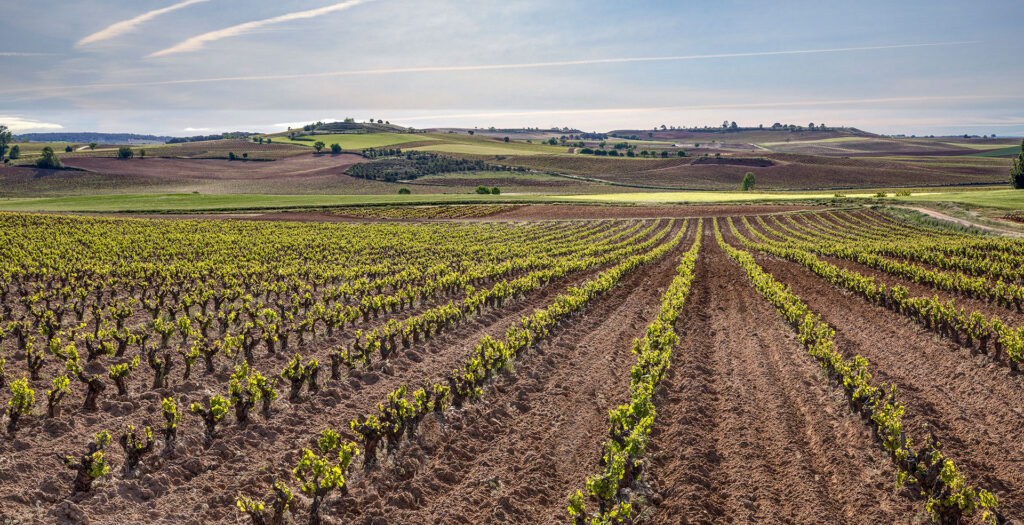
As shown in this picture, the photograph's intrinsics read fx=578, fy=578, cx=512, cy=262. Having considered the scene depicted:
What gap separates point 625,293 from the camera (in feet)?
84.0

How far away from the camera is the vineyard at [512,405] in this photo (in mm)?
8836

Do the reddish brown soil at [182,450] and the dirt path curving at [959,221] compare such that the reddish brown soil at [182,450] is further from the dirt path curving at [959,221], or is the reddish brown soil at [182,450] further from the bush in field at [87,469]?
the dirt path curving at [959,221]

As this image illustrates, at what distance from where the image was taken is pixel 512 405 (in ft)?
41.8

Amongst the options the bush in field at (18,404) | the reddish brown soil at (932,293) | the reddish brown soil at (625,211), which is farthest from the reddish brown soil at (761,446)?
the reddish brown soil at (625,211)

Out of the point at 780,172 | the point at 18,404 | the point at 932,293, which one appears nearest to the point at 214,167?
the point at 780,172

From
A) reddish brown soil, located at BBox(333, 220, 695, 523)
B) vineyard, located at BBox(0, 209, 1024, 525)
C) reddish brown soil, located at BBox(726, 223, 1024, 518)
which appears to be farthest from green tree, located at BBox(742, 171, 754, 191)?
reddish brown soil, located at BBox(333, 220, 695, 523)

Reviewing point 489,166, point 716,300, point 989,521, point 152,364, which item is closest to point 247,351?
point 152,364

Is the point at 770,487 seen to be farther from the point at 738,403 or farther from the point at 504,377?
the point at 504,377

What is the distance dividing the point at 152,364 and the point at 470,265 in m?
20.4

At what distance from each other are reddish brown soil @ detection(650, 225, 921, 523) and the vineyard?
2.0 inches

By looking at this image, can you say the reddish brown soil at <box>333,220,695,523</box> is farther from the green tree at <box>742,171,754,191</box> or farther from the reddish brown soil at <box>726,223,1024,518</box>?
the green tree at <box>742,171,754,191</box>

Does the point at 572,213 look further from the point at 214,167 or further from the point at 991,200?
the point at 214,167

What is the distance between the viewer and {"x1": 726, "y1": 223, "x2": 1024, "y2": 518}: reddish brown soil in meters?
9.82

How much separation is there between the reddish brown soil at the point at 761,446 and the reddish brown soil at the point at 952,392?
1.45 meters
